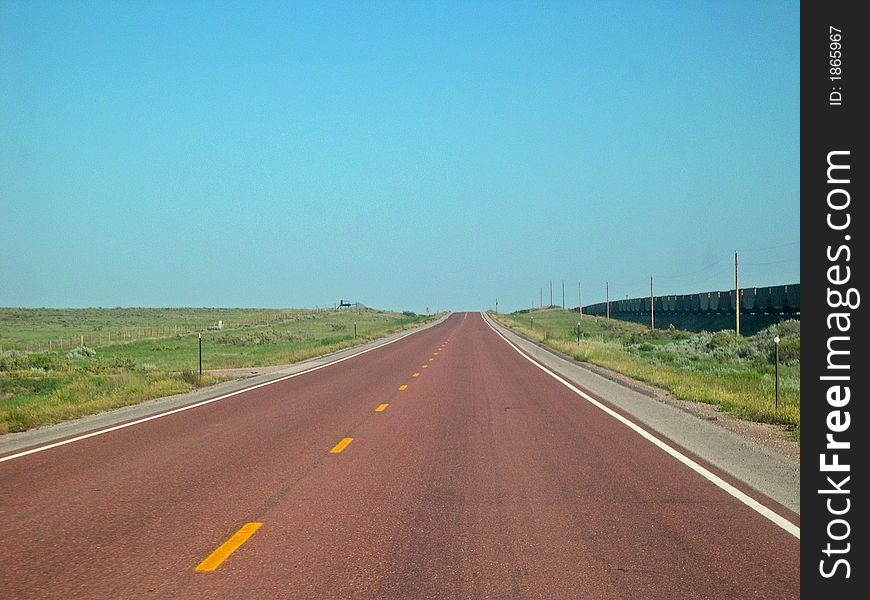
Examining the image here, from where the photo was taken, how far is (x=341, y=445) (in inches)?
471

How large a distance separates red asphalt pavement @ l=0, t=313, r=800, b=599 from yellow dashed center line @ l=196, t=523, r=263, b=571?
0.07m

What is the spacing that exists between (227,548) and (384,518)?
4.93 feet

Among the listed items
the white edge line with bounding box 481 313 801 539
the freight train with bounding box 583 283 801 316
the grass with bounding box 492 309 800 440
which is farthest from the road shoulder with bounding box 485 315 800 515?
the freight train with bounding box 583 283 801 316

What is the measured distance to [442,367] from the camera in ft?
99.7

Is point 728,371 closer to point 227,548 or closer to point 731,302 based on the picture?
point 227,548

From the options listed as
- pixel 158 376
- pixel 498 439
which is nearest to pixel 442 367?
pixel 158 376

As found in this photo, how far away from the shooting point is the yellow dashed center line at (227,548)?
605cm

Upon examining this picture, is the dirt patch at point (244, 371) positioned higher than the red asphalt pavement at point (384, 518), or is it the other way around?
the red asphalt pavement at point (384, 518)

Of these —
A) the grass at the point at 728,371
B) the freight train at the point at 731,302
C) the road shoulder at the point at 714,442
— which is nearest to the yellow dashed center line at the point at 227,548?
the road shoulder at the point at 714,442

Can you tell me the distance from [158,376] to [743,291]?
47.5 m

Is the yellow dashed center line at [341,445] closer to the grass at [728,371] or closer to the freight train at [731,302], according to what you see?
the grass at [728,371]

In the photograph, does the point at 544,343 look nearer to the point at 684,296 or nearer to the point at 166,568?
the point at 684,296

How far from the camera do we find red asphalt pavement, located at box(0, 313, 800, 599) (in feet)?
18.5

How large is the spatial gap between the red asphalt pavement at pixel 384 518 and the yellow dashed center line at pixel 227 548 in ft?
0.23
